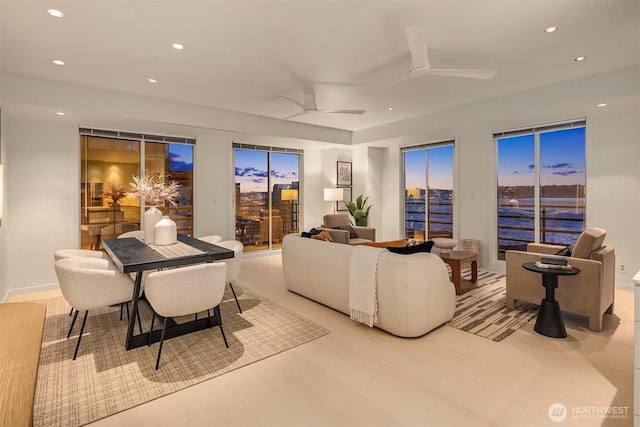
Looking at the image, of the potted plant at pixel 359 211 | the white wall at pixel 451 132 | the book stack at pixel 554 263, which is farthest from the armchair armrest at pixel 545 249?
the potted plant at pixel 359 211

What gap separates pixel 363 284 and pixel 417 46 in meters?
2.08

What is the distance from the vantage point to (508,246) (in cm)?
582

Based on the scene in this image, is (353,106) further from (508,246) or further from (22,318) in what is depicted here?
(22,318)

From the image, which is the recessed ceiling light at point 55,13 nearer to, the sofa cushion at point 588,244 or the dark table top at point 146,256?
the dark table top at point 146,256

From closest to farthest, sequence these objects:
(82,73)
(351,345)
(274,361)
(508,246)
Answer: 1. (274,361)
2. (351,345)
3. (82,73)
4. (508,246)

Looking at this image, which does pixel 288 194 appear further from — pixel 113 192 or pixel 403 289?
pixel 403 289

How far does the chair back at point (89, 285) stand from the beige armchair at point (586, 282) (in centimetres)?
388

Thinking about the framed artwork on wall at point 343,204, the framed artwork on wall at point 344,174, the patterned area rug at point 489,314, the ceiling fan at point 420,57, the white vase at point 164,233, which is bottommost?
the patterned area rug at point 489,314

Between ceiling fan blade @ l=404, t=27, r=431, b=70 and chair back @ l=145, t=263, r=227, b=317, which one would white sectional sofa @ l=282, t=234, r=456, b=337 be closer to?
chair back @ l=145, t=263, r=227, b=317

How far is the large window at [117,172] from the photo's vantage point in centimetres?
503

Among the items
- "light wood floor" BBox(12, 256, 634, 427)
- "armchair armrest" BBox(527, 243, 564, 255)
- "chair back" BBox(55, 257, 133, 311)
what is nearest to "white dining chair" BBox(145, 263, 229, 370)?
"chair back" BBox(55, 257, 133, 311)

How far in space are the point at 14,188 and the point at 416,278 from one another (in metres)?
5.05

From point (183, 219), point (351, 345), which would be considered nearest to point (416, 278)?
point (351, 345)

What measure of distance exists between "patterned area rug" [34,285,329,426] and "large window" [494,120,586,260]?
419 centimetres
